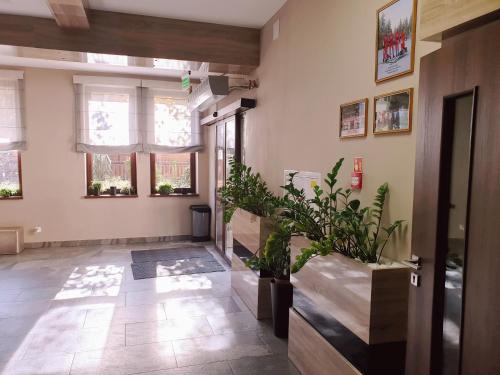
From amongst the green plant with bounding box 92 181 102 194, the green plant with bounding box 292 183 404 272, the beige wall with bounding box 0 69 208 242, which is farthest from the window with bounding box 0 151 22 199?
the green plant with bounding box 292 183 404 272

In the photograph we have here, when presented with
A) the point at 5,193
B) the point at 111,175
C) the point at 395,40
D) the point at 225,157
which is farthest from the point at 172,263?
the point at 395,40

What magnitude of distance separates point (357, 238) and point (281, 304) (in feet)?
4.20

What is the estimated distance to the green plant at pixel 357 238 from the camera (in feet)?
6.57

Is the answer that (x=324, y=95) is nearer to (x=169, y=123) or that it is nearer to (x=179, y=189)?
(x=169, y=123)

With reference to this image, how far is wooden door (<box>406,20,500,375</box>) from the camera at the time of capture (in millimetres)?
1165

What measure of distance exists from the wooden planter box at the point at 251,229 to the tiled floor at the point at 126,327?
2.13 feet

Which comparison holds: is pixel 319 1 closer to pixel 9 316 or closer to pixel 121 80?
pixel 9 316

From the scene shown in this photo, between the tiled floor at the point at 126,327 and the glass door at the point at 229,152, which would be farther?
the glass door at the point at 229,152

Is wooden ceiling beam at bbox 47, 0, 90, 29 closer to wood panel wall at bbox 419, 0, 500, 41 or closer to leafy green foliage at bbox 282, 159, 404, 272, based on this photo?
leafy green foliage at bbox 282, 159, 404, 272

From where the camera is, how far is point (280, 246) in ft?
9.80

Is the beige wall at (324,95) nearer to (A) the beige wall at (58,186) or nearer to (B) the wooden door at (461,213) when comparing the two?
(B) the wooden door at (461,213)

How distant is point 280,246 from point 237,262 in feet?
3.90

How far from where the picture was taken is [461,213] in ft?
4.39

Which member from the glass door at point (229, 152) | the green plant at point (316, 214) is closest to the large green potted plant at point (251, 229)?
the green plant at point (316, 214)
